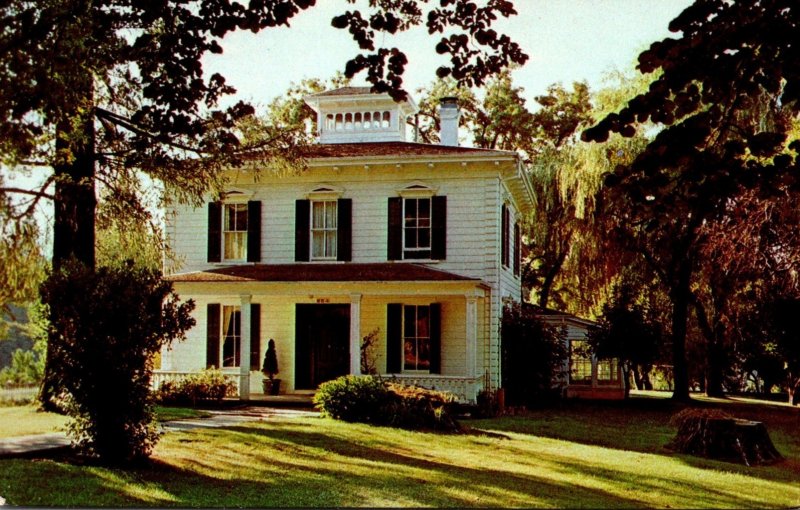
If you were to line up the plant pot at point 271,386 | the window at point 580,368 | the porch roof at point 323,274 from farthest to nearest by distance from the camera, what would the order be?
the window at point 580,368, the plant pot at point 271,386, the porch roof at point 323,274

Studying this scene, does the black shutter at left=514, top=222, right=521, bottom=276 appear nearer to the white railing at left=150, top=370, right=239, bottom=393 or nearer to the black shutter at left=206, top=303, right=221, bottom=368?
the black shutter at left=206, top=303, right=221, bottom=368

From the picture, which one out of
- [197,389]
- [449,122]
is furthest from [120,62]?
[449,122]

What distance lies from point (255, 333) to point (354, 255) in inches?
88.8

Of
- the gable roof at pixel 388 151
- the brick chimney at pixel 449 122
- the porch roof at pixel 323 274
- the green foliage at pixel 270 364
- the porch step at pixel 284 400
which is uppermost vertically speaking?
the brick chimney at pixel 449 122

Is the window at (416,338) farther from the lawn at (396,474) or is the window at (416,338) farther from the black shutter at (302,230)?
the lawn at (396,474)

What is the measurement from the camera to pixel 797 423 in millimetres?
11945

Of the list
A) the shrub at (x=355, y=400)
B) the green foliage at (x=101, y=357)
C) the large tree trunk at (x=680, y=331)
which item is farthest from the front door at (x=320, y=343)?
the green foliage at (x=101, y=357)

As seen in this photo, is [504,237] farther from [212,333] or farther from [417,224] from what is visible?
[212,333]

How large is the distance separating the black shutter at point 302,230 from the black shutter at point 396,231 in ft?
4.70

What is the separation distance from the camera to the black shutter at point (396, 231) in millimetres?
14875

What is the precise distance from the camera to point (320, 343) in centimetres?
1533

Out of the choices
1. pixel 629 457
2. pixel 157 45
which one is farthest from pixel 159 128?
pixel 629 457

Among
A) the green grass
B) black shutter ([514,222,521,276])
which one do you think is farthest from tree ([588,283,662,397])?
the green grass

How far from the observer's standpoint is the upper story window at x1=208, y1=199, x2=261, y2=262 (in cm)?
1523
